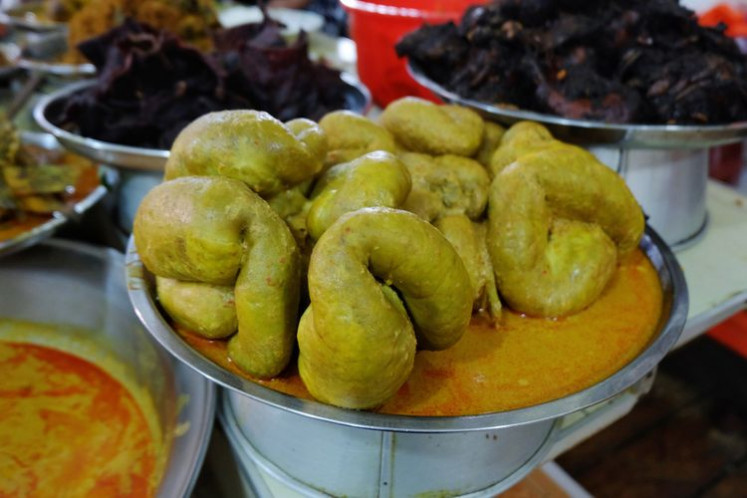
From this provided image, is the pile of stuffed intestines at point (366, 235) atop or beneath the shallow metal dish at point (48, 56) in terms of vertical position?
atop

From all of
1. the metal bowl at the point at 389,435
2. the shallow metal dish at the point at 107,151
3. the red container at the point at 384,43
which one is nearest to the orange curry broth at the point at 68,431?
the metal bowl at the point at 389,435

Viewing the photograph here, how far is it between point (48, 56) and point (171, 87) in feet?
3.80

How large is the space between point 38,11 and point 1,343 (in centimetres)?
246

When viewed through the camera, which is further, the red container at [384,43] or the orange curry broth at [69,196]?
the red container at [384,43]

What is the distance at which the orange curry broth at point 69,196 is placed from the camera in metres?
1.48

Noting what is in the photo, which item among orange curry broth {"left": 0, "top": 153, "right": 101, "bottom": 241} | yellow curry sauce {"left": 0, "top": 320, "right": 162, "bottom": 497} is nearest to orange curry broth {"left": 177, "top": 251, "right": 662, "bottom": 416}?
yellow curry sauce {"left": 0, "top": 320, "right": 162, "bottom": 497}

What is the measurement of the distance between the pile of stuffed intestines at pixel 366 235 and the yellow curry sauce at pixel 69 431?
32 centimetres

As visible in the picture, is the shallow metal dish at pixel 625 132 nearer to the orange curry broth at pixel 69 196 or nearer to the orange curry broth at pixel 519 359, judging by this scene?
the orange curry broth at pixel 519 359

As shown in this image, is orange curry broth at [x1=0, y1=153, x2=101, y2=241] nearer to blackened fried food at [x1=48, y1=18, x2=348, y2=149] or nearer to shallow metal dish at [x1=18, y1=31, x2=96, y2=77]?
blackened fried food at [x1=48, y1=18, x2=348, y2=149]

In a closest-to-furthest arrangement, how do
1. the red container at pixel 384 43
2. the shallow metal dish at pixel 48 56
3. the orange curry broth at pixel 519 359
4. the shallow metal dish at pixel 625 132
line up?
the orange curry broth at pixel 519 359 → the shallow metal dish at pixel 625 132 → the red container at pixel 384 43 → the shallow metal dish at pixel 48 56

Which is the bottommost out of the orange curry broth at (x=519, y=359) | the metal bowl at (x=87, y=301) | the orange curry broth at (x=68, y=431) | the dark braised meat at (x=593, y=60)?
the orange curry broth at (x=68, y=431)

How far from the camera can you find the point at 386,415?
828mm

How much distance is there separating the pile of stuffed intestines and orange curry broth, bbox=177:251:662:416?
31 mm

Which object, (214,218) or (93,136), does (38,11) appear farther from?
(214,218)
